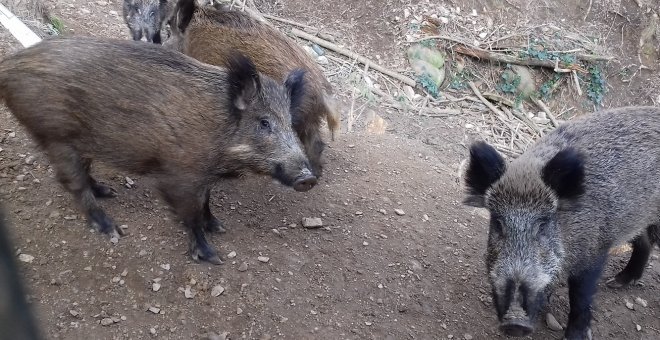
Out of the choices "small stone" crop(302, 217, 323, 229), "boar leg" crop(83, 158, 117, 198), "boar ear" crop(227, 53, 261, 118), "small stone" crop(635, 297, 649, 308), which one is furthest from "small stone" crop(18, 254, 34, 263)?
"small stone" crop(635, 297, 649, 308)

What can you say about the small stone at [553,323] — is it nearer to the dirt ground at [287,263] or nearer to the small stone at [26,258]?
the dirt ground at [287,263]

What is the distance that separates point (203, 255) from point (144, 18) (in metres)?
2.84

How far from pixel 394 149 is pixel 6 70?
3.45 metres

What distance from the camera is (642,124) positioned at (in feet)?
13.0

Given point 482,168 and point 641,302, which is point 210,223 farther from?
point 641,302

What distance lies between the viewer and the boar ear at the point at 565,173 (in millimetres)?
3305

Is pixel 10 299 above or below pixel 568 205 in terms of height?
above

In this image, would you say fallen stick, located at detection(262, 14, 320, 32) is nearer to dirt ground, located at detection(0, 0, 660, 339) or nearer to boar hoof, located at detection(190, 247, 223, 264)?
dirt ground, located at detection(0, 0, 660, 339)

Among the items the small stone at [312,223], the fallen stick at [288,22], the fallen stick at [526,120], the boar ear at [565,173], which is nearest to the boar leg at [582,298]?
the boar ear at [565,173]

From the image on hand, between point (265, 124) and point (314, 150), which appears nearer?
point (265, 124)

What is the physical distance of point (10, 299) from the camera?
971 millimetres

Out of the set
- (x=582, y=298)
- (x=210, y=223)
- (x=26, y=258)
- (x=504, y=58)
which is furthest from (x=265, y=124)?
(x=504, y=58)

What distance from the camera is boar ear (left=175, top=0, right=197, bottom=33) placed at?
4953 millimetres

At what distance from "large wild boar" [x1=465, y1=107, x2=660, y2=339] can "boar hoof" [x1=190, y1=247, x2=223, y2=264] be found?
160cm
